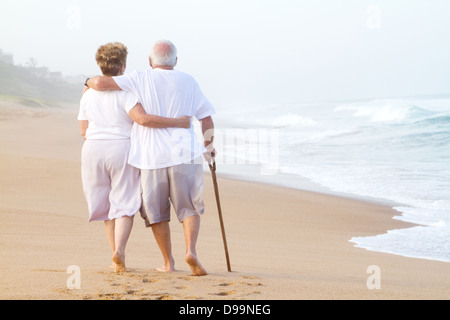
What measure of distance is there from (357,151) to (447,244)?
11.4 metres

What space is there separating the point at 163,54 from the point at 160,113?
0.44m

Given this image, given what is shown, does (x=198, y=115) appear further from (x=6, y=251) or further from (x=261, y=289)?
(x=6, y=251)

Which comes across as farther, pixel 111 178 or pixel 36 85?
pixel 36 85

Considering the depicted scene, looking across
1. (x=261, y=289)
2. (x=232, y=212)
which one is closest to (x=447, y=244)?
(x=232, y=212)

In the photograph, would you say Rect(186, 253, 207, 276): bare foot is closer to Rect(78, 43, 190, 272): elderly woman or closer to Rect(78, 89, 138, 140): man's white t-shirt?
Rect(78, 43, 190, 272): elderly woman

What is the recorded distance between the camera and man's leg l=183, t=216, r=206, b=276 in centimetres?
438

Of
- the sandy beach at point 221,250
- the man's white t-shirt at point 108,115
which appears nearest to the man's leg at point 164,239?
the sandy beach at point 221,250

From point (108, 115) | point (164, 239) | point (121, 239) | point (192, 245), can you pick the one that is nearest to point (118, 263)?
point (121, 239)

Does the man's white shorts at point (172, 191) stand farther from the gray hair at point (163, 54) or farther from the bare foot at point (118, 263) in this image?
the gray hair at point (163, 54)

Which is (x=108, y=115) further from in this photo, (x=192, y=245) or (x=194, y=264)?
(x=194, y=264)

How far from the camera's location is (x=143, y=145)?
14.5 feet

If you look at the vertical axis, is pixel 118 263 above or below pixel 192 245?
below

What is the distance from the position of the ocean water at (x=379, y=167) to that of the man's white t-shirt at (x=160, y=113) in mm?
3314

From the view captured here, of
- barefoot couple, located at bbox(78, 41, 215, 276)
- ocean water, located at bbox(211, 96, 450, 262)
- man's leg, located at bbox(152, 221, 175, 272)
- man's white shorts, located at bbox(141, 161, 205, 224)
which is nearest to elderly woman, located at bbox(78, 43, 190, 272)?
barefoot couple, located at bbox(78, 41, 215, 276)
